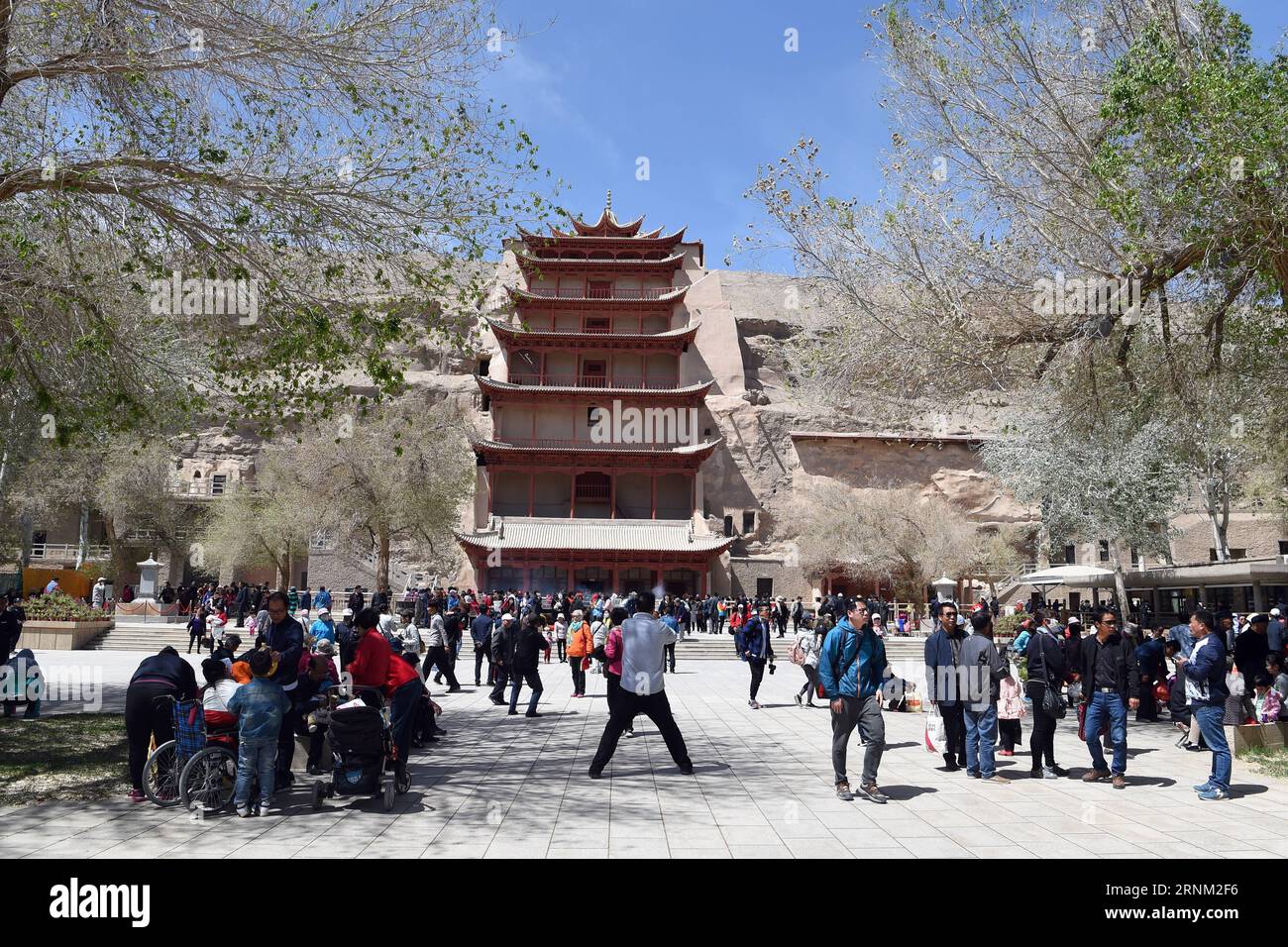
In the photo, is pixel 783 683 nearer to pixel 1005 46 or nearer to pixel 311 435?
pixel 1005 46

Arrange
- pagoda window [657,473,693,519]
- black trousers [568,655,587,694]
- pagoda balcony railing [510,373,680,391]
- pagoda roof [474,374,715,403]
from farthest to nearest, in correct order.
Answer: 1. pagoda balcony railing [510,373,680,391]
2. pagoda window [657,473,693,519]
3. pagoda roof [474,374,715,403]
4. black trousers [568,655,587,694]

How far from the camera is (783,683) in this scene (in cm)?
1781

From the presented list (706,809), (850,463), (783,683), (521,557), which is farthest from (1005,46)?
(850,463)

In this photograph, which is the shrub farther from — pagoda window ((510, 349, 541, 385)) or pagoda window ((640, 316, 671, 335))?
pagoda window ((640, 316, 671, 335))

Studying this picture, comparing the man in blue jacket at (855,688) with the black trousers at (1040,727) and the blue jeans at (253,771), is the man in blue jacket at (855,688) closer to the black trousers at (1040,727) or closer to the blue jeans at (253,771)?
the black trousers at (1040,727)

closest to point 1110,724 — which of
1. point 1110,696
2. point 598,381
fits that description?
point 1110,696

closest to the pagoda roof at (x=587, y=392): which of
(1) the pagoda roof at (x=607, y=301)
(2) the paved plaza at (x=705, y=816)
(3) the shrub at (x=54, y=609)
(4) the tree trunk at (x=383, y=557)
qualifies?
(1) the pagoda roof at (x=607, y=301)

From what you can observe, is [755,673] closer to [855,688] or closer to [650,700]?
[650,700]

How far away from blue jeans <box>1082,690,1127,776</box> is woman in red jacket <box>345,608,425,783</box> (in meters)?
5.98

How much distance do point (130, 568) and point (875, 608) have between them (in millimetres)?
37532

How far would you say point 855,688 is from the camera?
6.99m

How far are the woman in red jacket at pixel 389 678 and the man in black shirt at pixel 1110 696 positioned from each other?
5.97 meters

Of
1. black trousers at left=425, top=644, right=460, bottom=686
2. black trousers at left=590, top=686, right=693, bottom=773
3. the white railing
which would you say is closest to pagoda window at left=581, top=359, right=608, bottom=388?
the white railing

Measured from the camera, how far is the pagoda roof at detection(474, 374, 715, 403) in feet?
134
